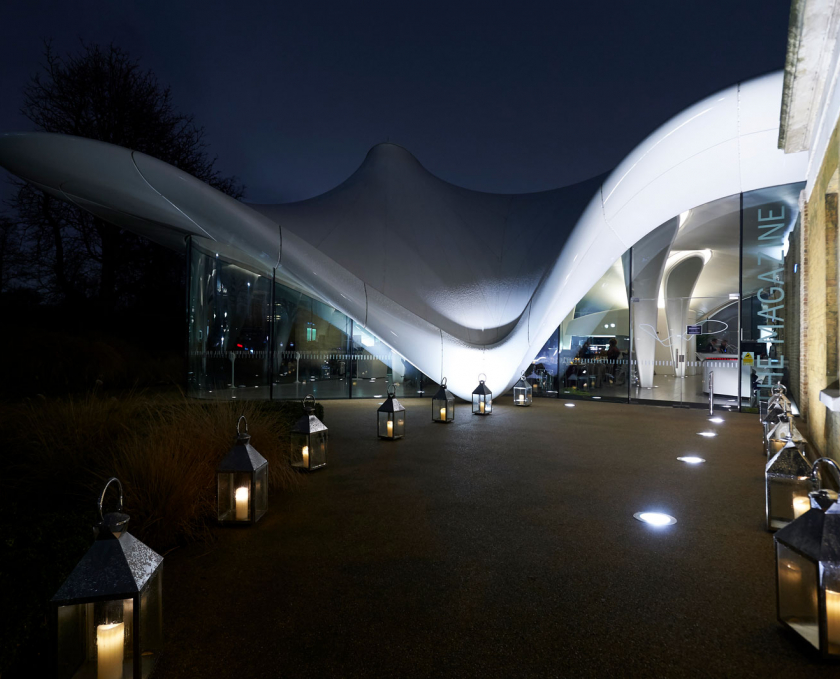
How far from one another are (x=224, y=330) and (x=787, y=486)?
10.9 meters

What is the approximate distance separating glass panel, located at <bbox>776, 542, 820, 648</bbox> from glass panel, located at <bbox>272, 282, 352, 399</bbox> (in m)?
11.0

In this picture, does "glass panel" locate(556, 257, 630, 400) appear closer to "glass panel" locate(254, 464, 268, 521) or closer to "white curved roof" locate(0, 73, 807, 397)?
"white curved roof" locate(0, 73, 807, 397)

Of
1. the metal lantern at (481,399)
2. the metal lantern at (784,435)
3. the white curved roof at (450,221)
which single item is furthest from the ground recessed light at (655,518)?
the white curved roof at (450,221)

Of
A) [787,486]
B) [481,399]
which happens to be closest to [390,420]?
[481,399]

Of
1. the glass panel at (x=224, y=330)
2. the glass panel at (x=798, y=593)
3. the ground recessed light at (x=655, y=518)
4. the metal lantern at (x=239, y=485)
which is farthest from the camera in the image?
the glass panel at (x=224, y=330)

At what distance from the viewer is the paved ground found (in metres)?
1.97

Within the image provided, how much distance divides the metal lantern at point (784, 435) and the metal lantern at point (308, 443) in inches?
146

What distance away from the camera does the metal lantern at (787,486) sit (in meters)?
3.18

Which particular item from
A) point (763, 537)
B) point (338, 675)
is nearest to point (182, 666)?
point (338, 675)

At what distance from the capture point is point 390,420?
21.8 ft

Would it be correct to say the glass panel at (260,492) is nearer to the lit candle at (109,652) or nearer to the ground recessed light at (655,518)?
the lit candle at (109,652)

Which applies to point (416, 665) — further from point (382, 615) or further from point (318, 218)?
point (318, 218)

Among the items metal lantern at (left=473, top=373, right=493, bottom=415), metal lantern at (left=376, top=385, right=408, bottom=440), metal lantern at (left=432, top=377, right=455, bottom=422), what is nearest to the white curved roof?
metal lantern at (left=473, top=373, right=493, bottom=415)

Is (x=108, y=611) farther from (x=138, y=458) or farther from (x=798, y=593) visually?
(x=798, y=593)
